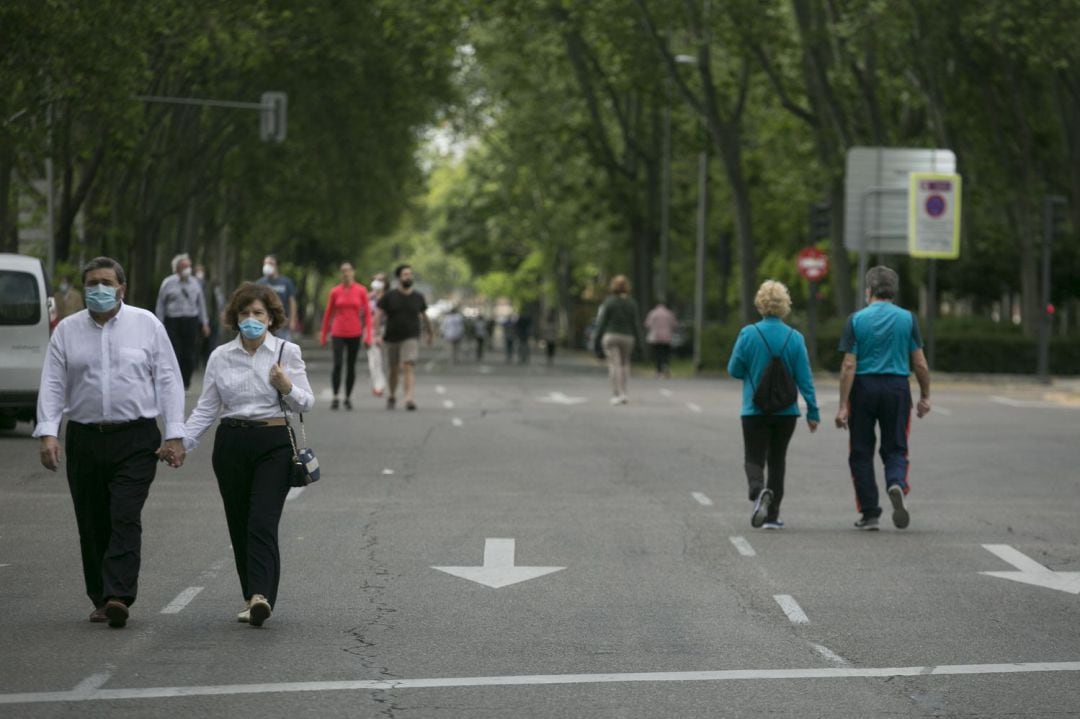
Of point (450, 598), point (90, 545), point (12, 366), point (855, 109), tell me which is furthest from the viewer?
point (855, 109)

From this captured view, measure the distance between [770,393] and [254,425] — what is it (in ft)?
15.9

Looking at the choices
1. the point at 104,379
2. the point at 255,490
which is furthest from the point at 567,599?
the point at 104,379

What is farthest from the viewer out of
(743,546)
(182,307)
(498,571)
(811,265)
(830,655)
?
(811,265)

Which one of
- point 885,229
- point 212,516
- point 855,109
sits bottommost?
point 212,516

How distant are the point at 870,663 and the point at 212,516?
629cm

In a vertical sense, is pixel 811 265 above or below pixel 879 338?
above

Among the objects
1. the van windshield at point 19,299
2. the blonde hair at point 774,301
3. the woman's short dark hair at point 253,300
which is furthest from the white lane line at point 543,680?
the van windshield at point 19,299

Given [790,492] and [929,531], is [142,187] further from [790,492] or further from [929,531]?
[929,531]

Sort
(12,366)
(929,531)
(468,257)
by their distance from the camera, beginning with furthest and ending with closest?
(468,257) < (12,366) < (929,531)

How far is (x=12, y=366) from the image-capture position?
1962 centimetres

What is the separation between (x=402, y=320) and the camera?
2506 centimetres

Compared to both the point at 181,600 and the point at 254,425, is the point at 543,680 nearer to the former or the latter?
the point at 254,425

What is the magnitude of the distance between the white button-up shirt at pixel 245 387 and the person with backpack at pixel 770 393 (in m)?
4.61

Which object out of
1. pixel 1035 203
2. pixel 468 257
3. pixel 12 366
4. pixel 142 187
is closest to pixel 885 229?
pixel 1035 203
